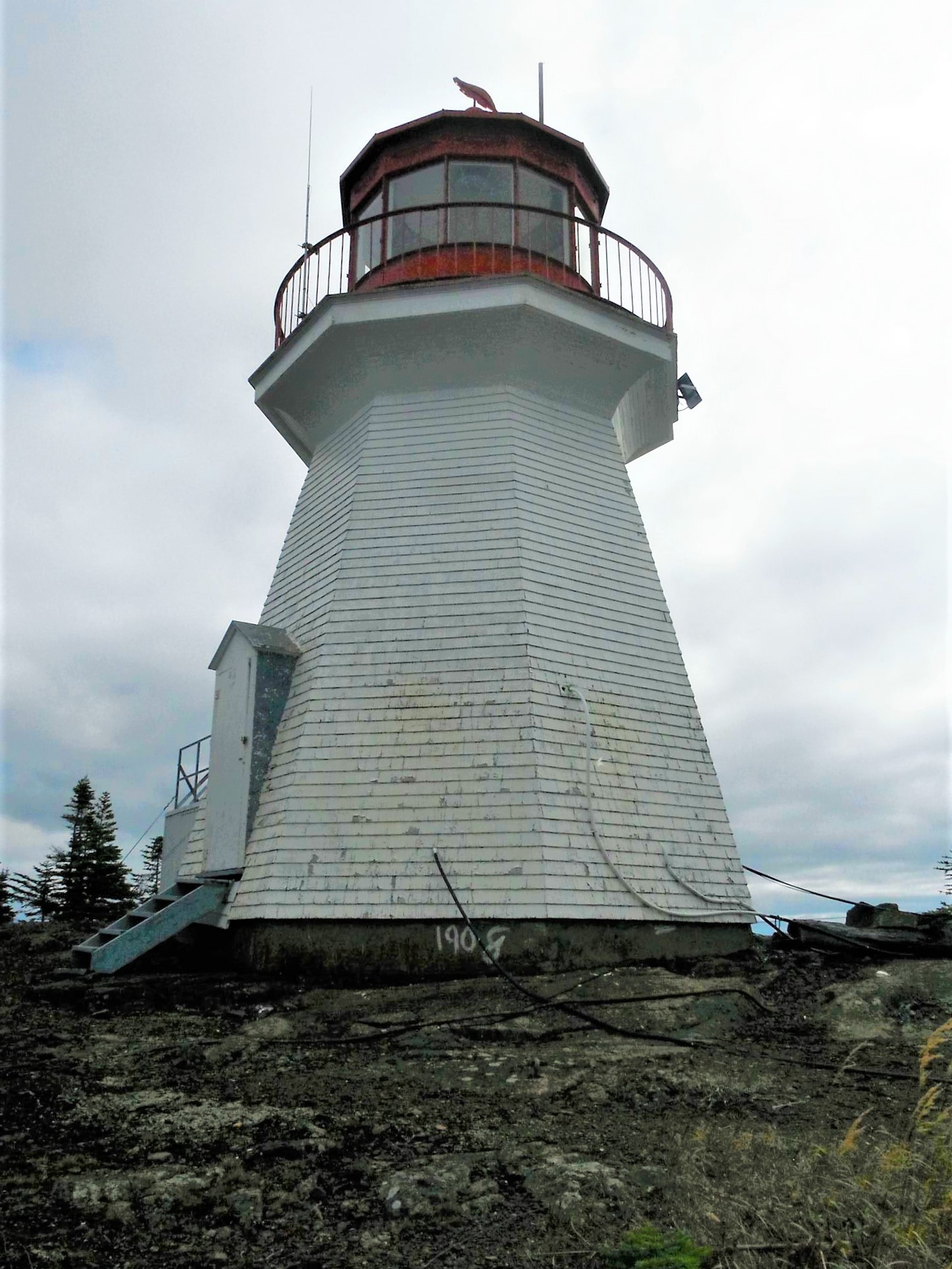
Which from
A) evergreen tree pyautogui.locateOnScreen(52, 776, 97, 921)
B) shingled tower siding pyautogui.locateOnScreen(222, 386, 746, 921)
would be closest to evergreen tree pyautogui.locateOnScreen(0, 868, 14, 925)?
evergreen tree pyautogui.locateOnScreen(52, 776, 97, 921)

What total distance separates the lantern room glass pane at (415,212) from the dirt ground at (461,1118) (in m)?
8.16

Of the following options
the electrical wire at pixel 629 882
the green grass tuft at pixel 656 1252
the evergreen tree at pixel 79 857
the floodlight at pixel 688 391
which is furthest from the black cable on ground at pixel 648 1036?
the evergreen tree at pixel 79 857

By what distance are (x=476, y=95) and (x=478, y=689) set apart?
317 inches

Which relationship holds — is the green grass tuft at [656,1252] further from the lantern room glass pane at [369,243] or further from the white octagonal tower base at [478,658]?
the lantern room glass pane at [369,243]

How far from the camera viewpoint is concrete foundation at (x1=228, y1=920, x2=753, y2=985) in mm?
8805

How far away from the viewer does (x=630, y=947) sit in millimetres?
9219

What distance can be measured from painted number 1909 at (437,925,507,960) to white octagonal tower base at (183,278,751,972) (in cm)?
8

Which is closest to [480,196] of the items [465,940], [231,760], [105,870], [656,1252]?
[231,760]

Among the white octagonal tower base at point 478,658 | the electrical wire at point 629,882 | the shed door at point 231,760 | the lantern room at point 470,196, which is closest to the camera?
the white octagonal tower base at point 478,658

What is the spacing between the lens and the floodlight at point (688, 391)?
42.3 feet

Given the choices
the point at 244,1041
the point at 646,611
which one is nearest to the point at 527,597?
the point at 646,611

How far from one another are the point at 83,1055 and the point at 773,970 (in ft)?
18.8

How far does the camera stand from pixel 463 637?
33.3 feet

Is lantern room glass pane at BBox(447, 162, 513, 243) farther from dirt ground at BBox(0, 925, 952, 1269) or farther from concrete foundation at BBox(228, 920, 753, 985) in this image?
dirt ground at BBox(0, 925, 952, 1269)
